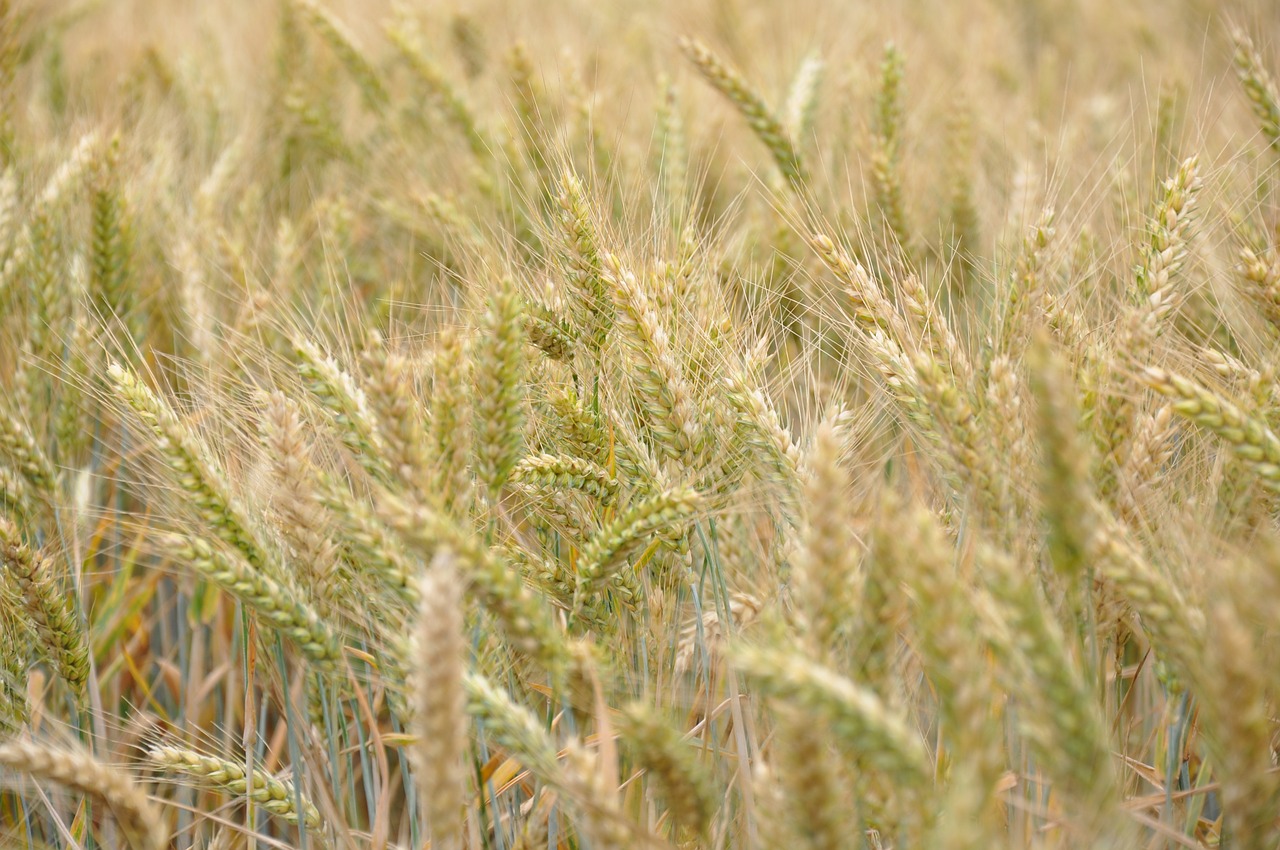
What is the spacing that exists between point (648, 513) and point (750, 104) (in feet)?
4.15

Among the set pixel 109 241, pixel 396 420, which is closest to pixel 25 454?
Result: pixel 109 241

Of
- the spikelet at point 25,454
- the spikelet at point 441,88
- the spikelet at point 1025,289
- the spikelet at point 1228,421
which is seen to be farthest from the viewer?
the spikelet at point 441,88

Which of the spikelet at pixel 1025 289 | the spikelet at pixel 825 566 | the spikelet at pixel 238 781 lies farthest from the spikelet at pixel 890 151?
the spikelet at pixel 238 781

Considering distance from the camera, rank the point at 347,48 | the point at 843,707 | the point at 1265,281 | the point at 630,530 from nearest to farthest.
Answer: the point at 843,707
the point at 630,530
the point at 1265,281
the point at 347,48

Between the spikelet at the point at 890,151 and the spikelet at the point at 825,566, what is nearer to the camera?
the spikelet at the point at 825,566

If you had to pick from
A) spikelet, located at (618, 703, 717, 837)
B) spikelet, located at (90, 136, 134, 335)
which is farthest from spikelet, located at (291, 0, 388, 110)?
spikelet, located at (618, 703, 717, 837)

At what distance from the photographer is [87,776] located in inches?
44.0

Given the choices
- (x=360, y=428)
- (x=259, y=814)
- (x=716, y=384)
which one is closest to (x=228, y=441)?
(x=360, y=428)

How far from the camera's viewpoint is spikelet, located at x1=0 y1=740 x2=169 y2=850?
1.09 m

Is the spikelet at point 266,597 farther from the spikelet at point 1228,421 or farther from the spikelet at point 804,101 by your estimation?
the spikelet at point 804,101

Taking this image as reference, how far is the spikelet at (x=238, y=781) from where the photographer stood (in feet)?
4.42

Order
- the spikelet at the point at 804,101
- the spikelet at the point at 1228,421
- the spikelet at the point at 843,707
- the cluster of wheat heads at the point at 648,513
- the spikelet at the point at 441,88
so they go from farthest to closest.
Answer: the spikelet at the point at 441,88, the spikelet at the point at 804,101, the spikelet at the point at 1228,421, the cluster of wheat heads at the point at 648,513, the spikelet at the point at 843,707

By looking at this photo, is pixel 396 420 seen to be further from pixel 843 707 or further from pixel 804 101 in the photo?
pixel 804 101

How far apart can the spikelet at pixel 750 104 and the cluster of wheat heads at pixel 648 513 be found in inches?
0.6
